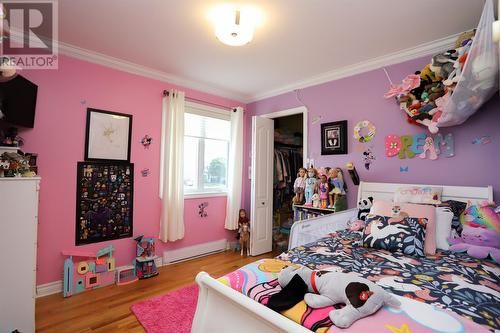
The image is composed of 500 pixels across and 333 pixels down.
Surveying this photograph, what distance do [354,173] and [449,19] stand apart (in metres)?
1.63

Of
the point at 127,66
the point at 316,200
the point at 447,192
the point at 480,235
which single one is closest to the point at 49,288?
the point at 127,66

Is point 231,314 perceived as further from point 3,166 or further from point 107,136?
point 107,136

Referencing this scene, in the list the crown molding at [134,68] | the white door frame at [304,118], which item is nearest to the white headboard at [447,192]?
the white door frame at [304,118]

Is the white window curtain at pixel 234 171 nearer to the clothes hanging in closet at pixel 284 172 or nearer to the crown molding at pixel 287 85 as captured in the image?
the crown molding at pixel 287 85

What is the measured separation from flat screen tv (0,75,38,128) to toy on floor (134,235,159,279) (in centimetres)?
167

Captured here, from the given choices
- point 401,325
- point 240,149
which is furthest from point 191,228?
point 401,325

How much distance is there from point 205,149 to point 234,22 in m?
2.12

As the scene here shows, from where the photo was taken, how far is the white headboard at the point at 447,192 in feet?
6.89

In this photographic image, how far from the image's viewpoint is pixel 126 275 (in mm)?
2893

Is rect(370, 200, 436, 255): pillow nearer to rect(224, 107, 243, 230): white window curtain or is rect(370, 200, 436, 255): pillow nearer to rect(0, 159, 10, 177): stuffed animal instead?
rect(224, 107, 243, 230): white window curtain

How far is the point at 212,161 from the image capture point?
12.9 feet

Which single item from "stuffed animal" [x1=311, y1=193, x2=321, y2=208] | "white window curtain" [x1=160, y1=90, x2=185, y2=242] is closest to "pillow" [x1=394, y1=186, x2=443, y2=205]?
"stuffed animal" [x1=311, y1=193, x2=321, y2=208]

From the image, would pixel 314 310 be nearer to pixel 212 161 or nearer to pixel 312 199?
pixel 312 199

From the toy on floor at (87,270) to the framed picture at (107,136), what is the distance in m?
1.03
